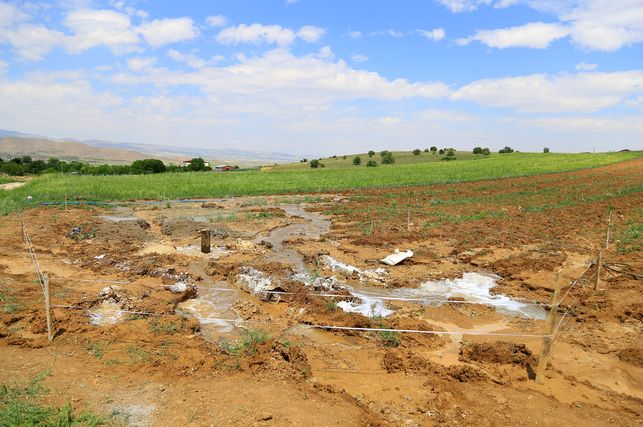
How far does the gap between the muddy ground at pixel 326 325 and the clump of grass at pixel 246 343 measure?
40 millimetres

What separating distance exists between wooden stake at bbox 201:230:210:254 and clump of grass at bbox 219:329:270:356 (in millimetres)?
5620

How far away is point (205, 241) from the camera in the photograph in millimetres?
12297

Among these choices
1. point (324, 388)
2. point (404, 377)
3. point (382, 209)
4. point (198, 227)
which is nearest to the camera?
point (324, 388)

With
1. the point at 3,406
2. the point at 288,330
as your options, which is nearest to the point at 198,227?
the point at 288,330

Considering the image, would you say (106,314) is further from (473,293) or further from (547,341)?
(473,293)

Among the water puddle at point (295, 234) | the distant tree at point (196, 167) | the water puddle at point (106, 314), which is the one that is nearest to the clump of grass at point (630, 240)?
the water puddle at point (295, 234)

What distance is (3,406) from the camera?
463cm

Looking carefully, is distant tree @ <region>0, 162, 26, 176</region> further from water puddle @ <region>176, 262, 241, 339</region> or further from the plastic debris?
the plastic debris

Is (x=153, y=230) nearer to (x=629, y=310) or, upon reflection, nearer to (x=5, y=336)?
(x=5, y=336)

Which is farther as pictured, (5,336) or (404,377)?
(5,336)

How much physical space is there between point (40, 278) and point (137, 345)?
178 inches

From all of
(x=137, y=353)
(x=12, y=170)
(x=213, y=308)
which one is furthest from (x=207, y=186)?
(x=12, y=170)

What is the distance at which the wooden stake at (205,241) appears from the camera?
12273mm

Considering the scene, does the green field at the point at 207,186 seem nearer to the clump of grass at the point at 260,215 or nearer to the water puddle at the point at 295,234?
the water puddle at the point at 295,234
